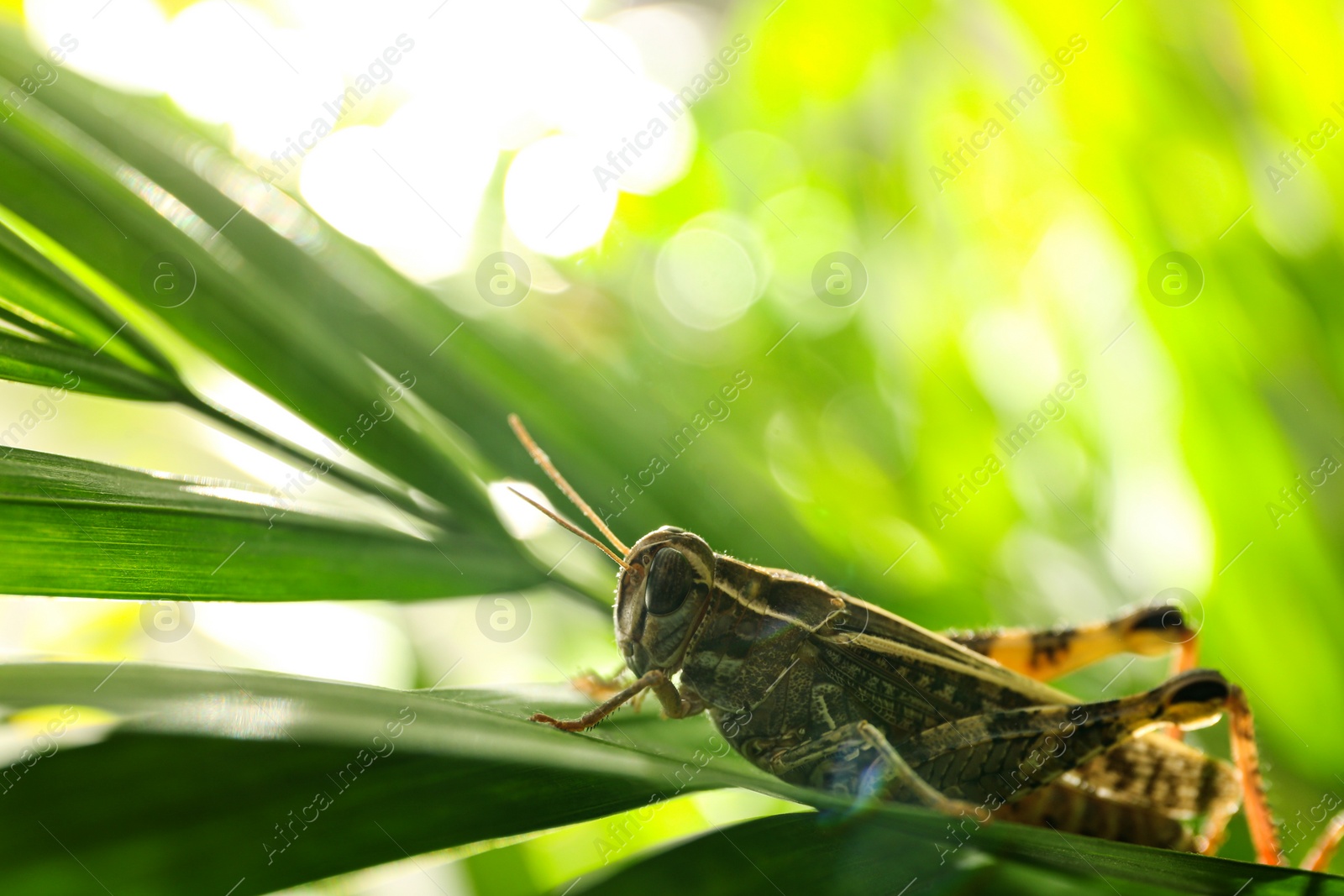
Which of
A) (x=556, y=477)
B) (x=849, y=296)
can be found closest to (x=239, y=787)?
(x=556, y=477)

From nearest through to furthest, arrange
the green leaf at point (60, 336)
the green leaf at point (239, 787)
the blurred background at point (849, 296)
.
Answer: the green leaf at point (239, 787) → the green leaf at point (60, 336) → the blurred background at point (849, 296)

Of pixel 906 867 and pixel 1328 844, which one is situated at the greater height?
pixel 906 867

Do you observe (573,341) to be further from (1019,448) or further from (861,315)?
(1019,448)

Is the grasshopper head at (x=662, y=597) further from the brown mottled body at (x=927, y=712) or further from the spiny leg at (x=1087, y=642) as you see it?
the spiny leg at (x=1087, y=642)

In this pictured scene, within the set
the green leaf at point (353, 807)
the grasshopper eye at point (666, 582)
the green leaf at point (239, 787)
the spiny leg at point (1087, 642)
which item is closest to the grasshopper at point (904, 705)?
the grasshopper eye at point (666, 582)

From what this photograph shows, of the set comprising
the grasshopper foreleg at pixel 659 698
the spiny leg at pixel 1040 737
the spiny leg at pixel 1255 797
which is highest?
the grasshopper foreleg at pixel 659 698

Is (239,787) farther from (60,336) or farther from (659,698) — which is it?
(659,698)

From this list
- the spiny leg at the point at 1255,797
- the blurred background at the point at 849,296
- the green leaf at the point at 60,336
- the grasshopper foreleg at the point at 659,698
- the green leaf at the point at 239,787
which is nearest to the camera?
the green leaf at the point at 239,787
